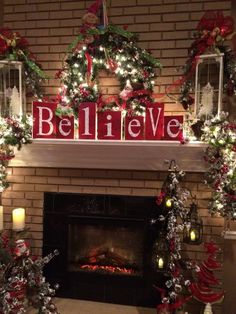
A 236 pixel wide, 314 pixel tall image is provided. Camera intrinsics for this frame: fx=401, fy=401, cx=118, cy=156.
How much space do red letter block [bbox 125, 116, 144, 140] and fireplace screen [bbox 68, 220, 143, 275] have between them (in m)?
0.79

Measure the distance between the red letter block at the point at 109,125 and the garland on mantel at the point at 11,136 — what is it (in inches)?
23.0

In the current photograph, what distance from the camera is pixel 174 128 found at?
298 cm

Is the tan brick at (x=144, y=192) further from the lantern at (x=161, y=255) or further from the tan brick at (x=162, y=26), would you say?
the tan brick at (x=162, y=26)

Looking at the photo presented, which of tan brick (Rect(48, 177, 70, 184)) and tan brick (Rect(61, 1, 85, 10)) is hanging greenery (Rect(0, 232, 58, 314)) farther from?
tan brick (Rect(61, 1, 85, 10))

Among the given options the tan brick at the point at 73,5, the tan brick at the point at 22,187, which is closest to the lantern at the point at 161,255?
the tan brick at the point at 22,187

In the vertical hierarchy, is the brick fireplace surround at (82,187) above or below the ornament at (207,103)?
below

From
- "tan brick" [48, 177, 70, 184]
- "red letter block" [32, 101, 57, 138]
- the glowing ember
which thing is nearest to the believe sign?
"red letter block" [32, 101, 57, 138]

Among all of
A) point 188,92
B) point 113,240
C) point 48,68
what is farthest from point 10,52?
point 113,240

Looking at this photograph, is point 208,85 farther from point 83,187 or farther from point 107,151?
point 83,187

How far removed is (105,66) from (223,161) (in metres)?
1.20

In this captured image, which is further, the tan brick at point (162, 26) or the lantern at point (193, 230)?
the tan brick at point (162, 26)

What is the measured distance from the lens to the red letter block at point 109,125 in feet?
9.89

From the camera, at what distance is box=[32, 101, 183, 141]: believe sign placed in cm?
297

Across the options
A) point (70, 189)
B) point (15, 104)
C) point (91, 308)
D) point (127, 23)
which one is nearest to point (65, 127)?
point (15, 104)
